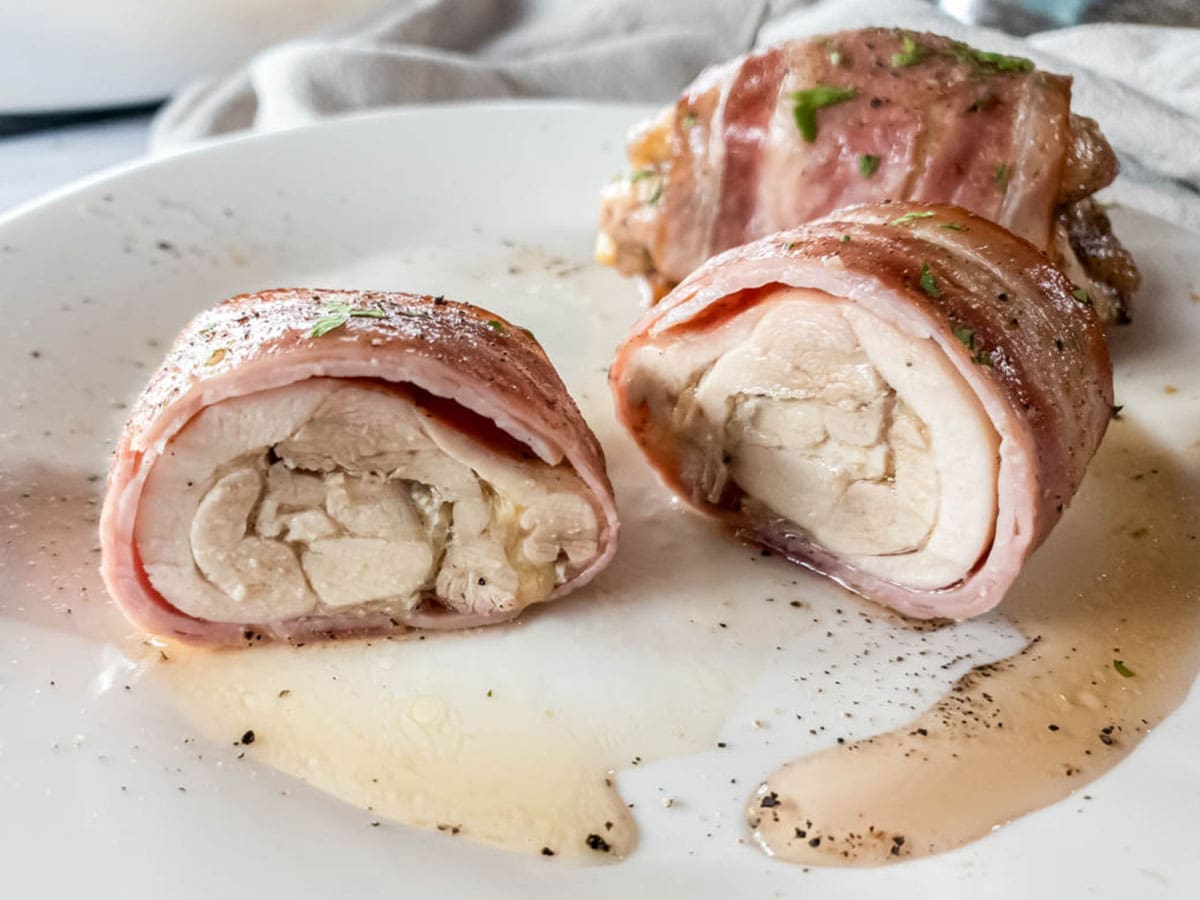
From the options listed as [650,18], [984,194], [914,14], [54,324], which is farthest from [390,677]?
[650,18]


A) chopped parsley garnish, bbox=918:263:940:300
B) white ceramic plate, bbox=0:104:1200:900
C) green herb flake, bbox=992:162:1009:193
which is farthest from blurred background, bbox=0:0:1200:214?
chopped parsley garnish, bbox=918:263:940:300

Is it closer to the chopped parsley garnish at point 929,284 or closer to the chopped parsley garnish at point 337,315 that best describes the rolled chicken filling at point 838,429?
the chopped parsley garnish at point 929,284

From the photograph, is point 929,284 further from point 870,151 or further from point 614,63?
point 614,63

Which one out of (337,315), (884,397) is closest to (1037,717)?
(884,397)

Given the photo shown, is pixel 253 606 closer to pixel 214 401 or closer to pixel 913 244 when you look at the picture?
pixel 214 401

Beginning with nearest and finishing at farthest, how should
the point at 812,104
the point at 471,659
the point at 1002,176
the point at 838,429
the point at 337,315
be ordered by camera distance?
the point at 337,315
the point at 471,659
the point at 838,429
the point at 1002,176
the point at 812,104

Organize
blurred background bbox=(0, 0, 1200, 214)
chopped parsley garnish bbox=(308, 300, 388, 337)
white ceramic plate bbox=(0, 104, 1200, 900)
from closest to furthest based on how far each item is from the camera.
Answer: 1. white ceramic plate bbox=(0, 104, 1200, 900)
2. chopped parsley garnish bbox=(308, 300, 388, 337)
3. blurred background bbox=(0, 0, 1200, 214)

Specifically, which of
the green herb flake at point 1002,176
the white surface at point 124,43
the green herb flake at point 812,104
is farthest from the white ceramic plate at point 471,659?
the white surface at point 124,43

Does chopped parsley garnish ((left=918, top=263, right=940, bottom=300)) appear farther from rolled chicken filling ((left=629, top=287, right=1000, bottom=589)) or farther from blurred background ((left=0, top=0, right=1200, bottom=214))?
blurred background ((left=0, top=0, right=1200, bottom=214))
